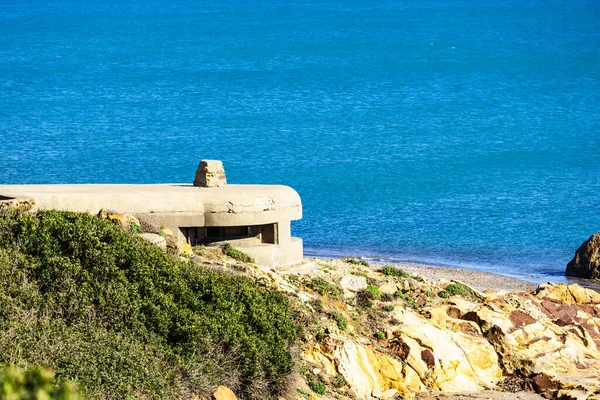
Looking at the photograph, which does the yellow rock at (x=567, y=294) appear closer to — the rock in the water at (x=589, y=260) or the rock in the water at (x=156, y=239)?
the rock in the water at (x=589, y=260)

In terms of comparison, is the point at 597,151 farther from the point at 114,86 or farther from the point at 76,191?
the point at 76,191

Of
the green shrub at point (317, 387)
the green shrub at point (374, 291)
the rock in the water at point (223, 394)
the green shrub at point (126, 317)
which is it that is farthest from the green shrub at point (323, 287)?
the rock in the water at point (223, 394)

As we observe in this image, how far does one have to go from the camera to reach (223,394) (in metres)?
19.8

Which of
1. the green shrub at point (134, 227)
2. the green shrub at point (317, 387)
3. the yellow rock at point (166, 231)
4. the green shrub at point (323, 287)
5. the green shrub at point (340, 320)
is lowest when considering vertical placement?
the green shrub at point (317, 387)

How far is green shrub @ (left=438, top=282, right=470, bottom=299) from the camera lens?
97.4 ft

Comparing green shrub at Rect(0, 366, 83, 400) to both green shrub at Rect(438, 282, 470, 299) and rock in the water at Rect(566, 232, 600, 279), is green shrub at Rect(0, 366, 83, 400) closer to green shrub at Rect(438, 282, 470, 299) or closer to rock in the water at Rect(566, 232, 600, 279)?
green shrub at Rect(438, 282, 470, 299)

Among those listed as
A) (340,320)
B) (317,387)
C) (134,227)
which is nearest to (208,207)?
(134,227)

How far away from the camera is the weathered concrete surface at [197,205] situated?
26703mm

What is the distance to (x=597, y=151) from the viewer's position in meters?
82.4

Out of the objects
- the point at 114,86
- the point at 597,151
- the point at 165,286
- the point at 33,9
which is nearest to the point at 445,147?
the point at 597,151

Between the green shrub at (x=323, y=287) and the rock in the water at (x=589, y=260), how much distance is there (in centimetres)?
1773

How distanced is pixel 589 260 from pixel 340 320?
787 inches

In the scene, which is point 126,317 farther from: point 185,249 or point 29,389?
point 29,389

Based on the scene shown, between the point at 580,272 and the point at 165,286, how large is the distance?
24.8m
